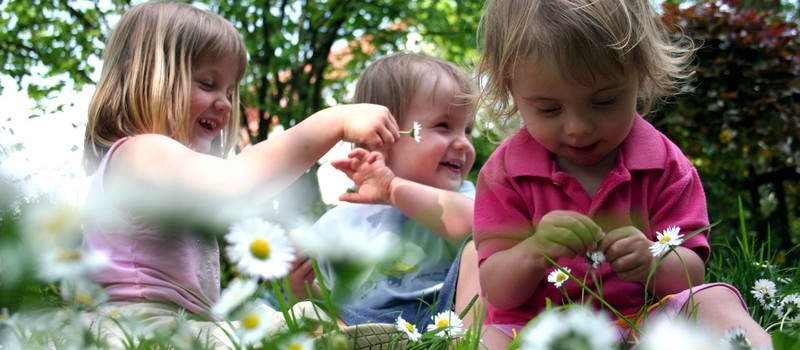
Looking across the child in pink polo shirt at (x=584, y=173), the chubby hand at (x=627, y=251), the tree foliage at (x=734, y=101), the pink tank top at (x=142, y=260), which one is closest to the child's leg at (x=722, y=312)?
the child in pink polo shirt at (x=584, y=173)

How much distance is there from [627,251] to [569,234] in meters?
0.13

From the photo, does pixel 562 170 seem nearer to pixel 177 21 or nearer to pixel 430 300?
pixel 430 300

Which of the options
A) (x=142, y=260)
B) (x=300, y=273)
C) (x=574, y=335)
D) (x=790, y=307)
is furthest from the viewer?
(x=300, y=273)

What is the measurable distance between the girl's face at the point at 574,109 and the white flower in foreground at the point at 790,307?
467mm

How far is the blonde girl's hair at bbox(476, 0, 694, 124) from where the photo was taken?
5.09 ft

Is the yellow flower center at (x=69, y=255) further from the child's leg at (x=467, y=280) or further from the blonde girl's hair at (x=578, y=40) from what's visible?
the child's leg at (x=467, y=280)

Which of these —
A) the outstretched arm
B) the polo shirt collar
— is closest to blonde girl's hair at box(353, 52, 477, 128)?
the outstretched arm

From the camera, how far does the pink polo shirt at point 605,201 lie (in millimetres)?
1638

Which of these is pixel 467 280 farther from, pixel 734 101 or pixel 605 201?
pixel 734 101

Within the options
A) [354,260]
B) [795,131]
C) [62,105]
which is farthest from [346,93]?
[354,260]

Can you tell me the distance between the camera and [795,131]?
13.1ft

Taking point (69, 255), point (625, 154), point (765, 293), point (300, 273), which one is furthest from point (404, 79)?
point (69, 255)

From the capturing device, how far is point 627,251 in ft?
4.58

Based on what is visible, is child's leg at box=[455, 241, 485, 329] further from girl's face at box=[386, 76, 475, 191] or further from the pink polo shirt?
girl's face at box=[386, 76, 475, 191]
